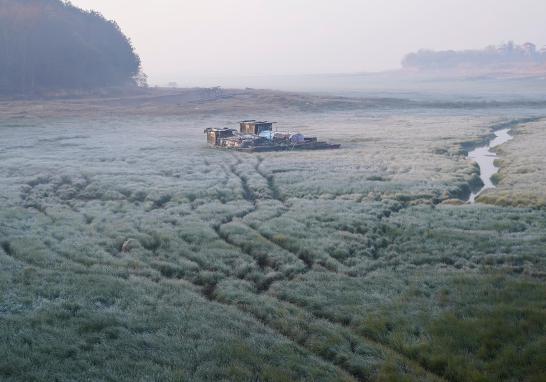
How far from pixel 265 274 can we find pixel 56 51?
363 feet

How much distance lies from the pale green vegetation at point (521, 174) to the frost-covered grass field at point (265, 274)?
1.84 m

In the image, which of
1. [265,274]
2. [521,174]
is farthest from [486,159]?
[265,274]

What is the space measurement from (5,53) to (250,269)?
4143 inches

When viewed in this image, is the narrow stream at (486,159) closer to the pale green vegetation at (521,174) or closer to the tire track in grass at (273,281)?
the pale green vegetation at (521,174)

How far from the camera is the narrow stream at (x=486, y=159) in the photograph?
3440 cm

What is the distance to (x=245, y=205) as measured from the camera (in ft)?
92.1

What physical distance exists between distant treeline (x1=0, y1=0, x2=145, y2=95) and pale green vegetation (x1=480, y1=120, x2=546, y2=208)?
8591 centimetres

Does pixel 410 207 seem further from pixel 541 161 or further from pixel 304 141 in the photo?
pixel 304 141

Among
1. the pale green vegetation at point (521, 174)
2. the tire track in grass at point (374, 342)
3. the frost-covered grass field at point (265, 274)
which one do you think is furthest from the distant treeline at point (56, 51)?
the tire track in grass at point (374, 342)

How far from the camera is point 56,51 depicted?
114688 mm

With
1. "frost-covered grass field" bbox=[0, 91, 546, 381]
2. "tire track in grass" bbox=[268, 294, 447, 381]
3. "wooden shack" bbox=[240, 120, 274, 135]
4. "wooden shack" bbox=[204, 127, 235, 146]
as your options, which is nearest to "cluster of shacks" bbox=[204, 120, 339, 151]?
"wooden shack" bbox=[204, 127, 235, 146]

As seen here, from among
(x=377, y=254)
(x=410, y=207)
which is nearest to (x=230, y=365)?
(x=377, y=254)

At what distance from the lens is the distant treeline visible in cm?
10712

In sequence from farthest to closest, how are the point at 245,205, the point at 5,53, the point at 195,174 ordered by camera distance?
the point at 5,53, the point at 195,174, the point at 245,205
